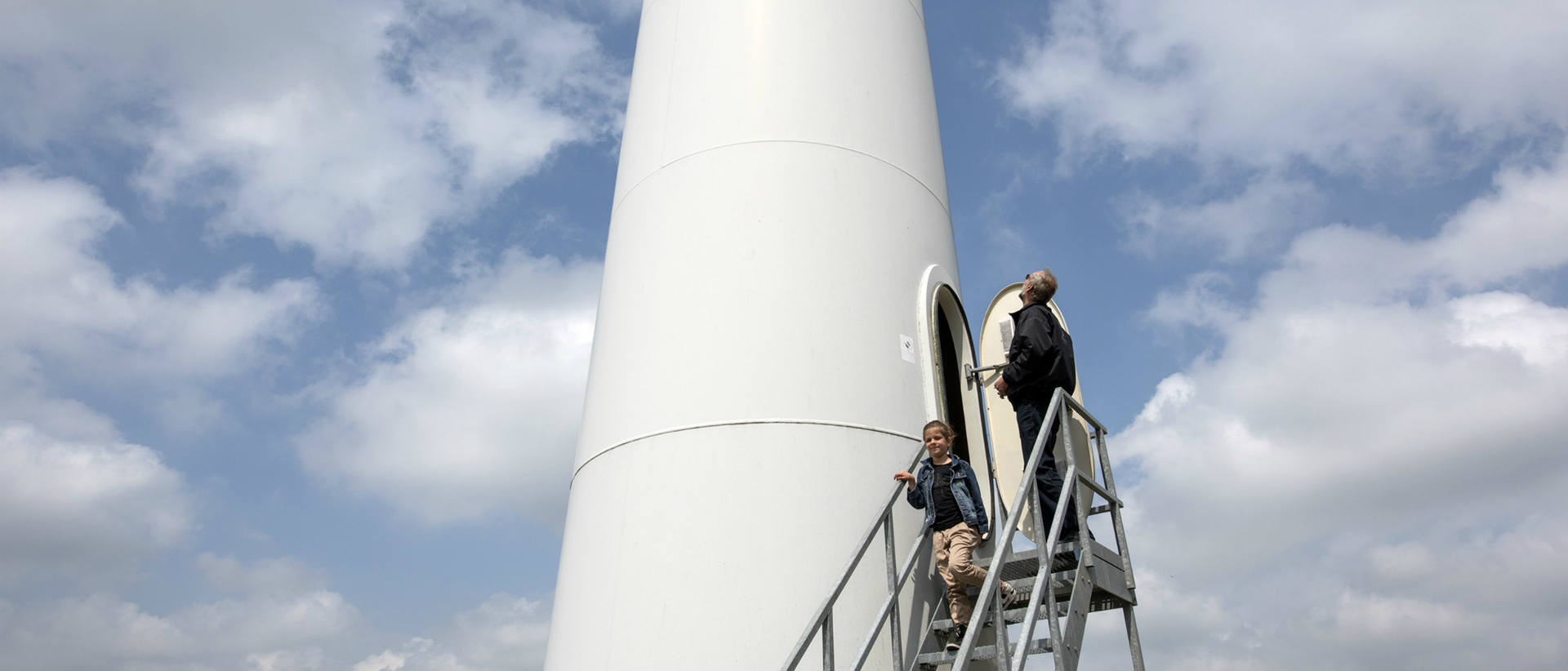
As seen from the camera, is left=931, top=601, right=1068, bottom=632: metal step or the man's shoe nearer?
the man's shoe

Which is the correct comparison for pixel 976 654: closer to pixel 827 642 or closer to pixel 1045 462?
pixel 827 642

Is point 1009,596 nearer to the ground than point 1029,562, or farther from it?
nearer to the ground

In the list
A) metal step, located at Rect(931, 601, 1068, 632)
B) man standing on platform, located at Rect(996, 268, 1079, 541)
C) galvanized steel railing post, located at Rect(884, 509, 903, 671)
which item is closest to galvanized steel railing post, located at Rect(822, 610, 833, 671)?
galvanized steel railing post, located at Rect(884, 509, 903, 671)

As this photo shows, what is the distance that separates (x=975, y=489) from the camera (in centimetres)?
508

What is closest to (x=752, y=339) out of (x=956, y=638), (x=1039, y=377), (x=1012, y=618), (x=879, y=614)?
→ (x=879, y=614)

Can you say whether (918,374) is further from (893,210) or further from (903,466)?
(893,210)

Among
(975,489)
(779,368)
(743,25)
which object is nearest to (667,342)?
(779,368)

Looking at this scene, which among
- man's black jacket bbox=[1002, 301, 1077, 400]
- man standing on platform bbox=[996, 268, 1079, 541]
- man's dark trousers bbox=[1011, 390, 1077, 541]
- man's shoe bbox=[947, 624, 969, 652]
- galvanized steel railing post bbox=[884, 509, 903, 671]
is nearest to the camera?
galvanized steel railing post bbox=[884, 509, 903, 671]

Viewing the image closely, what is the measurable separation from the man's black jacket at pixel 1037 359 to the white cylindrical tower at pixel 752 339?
0.50 meters

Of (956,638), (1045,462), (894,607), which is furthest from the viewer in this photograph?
(1045,462)

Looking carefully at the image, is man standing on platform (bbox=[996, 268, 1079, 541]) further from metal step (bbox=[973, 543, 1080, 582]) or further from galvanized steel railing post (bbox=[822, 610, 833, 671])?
galvanized steel railing post (bbox=[822, 610, 833, 671])

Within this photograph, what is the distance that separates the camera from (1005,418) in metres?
6.61

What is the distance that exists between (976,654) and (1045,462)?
1391mm

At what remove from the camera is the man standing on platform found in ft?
18.6
